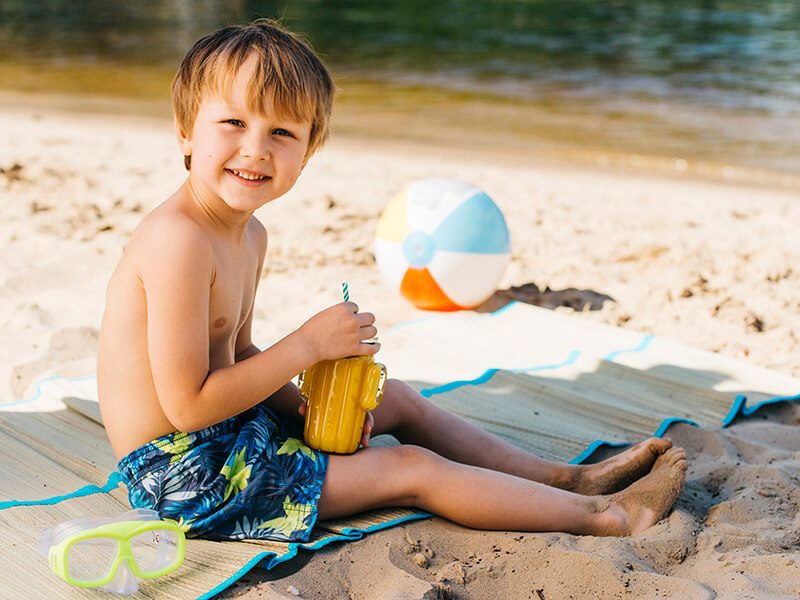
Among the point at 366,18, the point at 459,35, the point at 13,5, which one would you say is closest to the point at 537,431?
the point at 459,35

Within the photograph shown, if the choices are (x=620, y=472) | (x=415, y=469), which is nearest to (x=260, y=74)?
(x=415, y=469)

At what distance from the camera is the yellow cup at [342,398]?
2.29 m

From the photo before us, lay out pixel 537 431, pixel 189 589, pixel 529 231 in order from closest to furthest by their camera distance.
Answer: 1. pixel 189 589
2. pixel 537 431
3. pixel 529 231

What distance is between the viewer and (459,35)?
15.8 metres

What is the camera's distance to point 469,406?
3.19 meters

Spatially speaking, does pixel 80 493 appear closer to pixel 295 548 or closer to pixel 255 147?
pixel 295 548

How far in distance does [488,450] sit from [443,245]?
143 centimetres

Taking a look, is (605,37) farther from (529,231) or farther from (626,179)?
(529,231)

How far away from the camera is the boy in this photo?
83.4 inches

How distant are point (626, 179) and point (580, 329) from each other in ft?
11.7

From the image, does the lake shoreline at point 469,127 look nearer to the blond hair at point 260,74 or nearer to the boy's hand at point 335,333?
the blond hair at point 260,74

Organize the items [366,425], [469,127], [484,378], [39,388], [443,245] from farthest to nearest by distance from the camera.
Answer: [469,127] → [443,245] → [484,378] → [39,388] → [366,425]

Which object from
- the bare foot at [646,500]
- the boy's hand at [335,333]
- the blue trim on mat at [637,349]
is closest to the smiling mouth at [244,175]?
the boy's hand at [335,333]

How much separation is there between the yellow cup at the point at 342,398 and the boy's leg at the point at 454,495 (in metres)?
0.05
